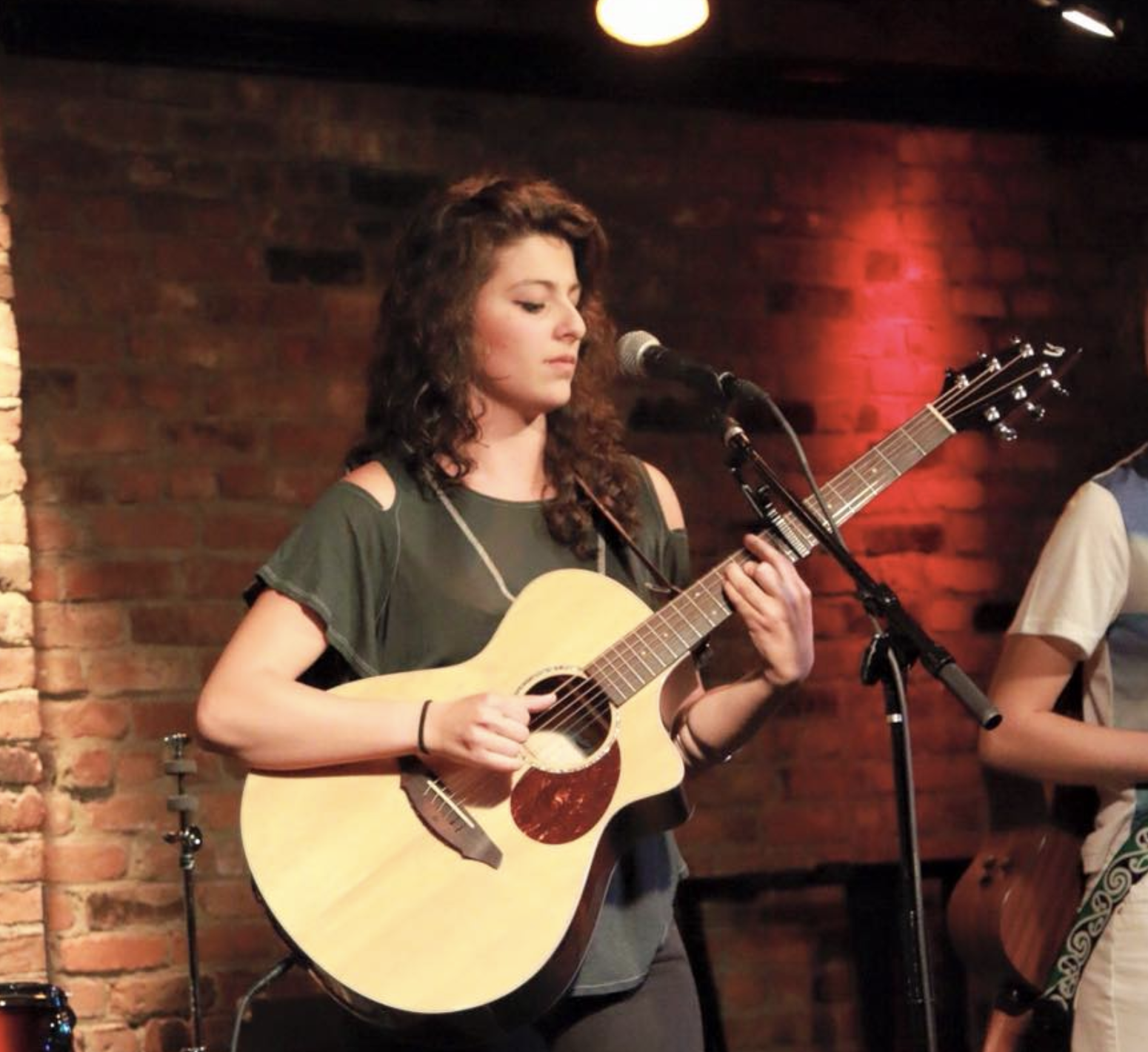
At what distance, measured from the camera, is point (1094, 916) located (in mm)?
2949

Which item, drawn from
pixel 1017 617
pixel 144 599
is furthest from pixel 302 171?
pixel 1017 617

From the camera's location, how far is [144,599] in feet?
13.8

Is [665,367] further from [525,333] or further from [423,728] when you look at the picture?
[423,728]

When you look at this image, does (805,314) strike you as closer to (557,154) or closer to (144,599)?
(557,154)

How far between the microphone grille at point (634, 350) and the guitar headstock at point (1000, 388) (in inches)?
18.3

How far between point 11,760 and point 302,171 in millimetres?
1659

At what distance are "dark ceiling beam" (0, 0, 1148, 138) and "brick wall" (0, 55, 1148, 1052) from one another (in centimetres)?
6

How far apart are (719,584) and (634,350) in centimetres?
38

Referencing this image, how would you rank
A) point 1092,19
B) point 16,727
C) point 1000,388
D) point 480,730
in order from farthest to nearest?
point 1092,19 → point 16,727 → point 1000,388 → point 480,730

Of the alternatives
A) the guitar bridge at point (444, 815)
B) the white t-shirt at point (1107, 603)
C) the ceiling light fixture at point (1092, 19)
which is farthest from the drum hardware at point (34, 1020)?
the ceiling light fixture at point (1092, 19)

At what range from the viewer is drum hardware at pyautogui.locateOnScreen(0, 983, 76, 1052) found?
9.87 ft

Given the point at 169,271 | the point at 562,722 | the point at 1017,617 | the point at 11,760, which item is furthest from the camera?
the point at 169,271

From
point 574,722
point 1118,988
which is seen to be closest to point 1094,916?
point 1118,988

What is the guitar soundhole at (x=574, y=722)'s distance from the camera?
8.56 ft
